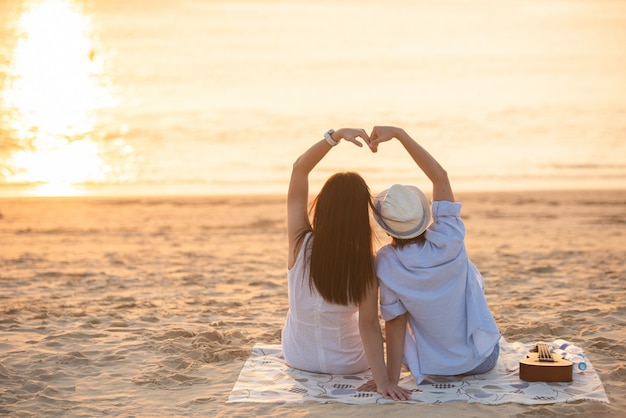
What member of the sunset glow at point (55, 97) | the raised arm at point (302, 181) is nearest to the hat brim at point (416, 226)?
the raised arm at point (302, 181)

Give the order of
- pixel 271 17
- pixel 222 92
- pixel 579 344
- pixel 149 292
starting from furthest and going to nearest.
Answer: pixel 271 17 < pixel 222 92 < pixel 149 292 < pixel 579 344

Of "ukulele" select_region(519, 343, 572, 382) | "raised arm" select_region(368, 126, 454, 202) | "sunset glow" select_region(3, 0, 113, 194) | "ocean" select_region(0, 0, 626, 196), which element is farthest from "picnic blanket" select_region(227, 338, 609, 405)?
"sunset glow" select_region(3, 0, 113, 194)

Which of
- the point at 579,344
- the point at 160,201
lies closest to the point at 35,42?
the point at 160,201

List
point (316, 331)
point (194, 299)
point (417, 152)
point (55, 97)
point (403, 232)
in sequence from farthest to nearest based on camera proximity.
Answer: point (55, 97)
point (194, 299)
point (316, 331)
point (417, 152)
point (403, 232)

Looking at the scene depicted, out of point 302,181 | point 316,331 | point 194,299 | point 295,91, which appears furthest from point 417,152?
point 295,91

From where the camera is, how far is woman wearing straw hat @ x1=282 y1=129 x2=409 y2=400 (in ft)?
14.0

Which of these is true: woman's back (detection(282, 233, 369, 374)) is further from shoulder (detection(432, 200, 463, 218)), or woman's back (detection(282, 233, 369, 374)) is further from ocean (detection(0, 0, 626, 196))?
ocean (detection(0, 0, 626, 196))

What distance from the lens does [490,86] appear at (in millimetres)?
29156

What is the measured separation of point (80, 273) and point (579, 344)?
525cm

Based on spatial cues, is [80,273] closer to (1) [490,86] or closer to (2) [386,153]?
(2) [386,153]

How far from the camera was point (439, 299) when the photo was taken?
4418 millimetres

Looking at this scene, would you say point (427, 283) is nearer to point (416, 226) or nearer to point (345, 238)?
point (416, 226)

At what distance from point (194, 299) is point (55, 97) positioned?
855 inches

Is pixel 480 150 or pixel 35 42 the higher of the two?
pixel 35 42
